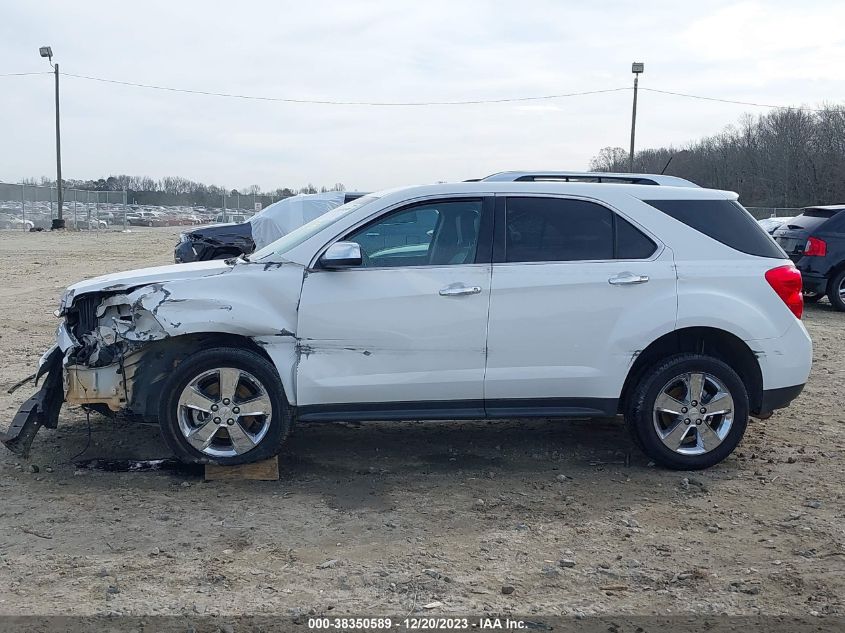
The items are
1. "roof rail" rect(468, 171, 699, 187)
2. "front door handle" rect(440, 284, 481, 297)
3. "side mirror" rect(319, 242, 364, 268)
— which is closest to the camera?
"side mirror" rect(319, 242, 364, 268)

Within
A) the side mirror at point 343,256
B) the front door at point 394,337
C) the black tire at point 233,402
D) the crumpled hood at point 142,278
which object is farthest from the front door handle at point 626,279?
the crumpled hood at point 142,278

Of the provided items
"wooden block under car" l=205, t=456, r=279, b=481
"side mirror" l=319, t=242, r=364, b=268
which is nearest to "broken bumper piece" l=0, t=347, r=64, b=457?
"wooden block under car" l=205, t=456, r=279, b=481

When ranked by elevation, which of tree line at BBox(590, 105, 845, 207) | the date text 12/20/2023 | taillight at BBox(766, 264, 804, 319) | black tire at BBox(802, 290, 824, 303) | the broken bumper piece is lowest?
the date text 12/20/2023

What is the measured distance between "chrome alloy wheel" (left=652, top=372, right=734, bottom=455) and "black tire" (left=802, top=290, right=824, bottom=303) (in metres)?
9.04

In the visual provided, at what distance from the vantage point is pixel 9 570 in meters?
4.18

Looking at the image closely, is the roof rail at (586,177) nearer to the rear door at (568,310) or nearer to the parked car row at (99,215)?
the rear door at (568,310)

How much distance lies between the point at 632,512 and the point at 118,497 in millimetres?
3059

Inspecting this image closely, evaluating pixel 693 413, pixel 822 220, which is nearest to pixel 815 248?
pixel 822 220

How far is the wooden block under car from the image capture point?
18.1 ft

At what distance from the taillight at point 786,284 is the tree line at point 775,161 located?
163 feet

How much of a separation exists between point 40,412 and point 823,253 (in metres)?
11.7

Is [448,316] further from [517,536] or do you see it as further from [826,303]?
[826,303]

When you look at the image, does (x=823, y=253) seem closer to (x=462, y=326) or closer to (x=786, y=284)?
(x=786, y=284)

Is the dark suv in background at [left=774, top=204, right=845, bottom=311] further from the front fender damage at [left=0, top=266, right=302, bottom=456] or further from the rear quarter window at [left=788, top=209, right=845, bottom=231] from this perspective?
the front fender damage at [left=0, top=266, right=302, bottom=456]
